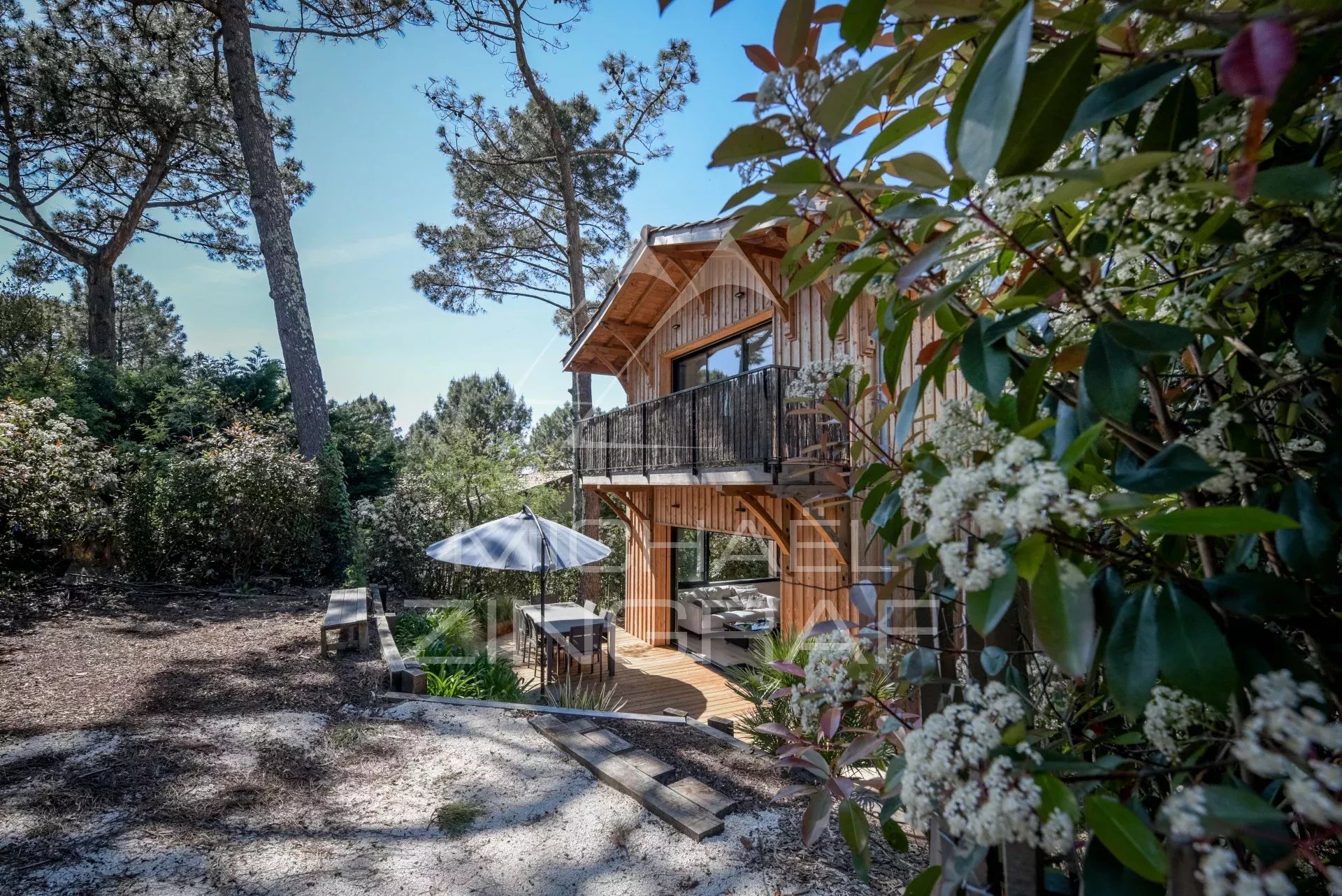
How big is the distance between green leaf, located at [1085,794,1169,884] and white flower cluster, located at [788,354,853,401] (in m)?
1.00

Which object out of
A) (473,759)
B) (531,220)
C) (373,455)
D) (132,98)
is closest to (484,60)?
(531,220)

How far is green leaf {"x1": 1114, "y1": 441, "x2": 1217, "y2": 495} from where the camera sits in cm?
59

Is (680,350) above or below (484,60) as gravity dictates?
below

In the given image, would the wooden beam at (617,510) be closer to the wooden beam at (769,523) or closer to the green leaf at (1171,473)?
the wooden beam at (769,523)

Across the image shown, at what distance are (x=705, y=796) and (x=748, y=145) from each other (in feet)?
11.6

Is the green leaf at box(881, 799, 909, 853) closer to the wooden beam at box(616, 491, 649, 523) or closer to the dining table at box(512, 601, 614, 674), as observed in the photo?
the dining table at box(512, 601, 614, 674)

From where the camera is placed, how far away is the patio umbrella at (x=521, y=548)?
22.6 feet

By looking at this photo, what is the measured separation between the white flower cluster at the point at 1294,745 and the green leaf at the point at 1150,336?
1.05ft

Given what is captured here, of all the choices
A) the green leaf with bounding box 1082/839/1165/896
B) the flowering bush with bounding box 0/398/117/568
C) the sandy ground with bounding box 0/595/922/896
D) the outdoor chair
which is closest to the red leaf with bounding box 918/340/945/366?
the green leaf with bounding box 1082/839/1165/896

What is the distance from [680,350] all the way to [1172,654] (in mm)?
9654

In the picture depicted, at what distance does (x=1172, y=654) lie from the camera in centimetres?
58

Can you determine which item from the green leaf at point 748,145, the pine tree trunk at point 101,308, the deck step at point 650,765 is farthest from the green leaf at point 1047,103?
the pine tree trunk at point 101,308

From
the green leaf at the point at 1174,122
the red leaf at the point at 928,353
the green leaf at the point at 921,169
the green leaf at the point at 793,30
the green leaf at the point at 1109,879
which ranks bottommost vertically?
the green leaf at the point at 1109,879

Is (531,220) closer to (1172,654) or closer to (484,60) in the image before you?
(484,60)
